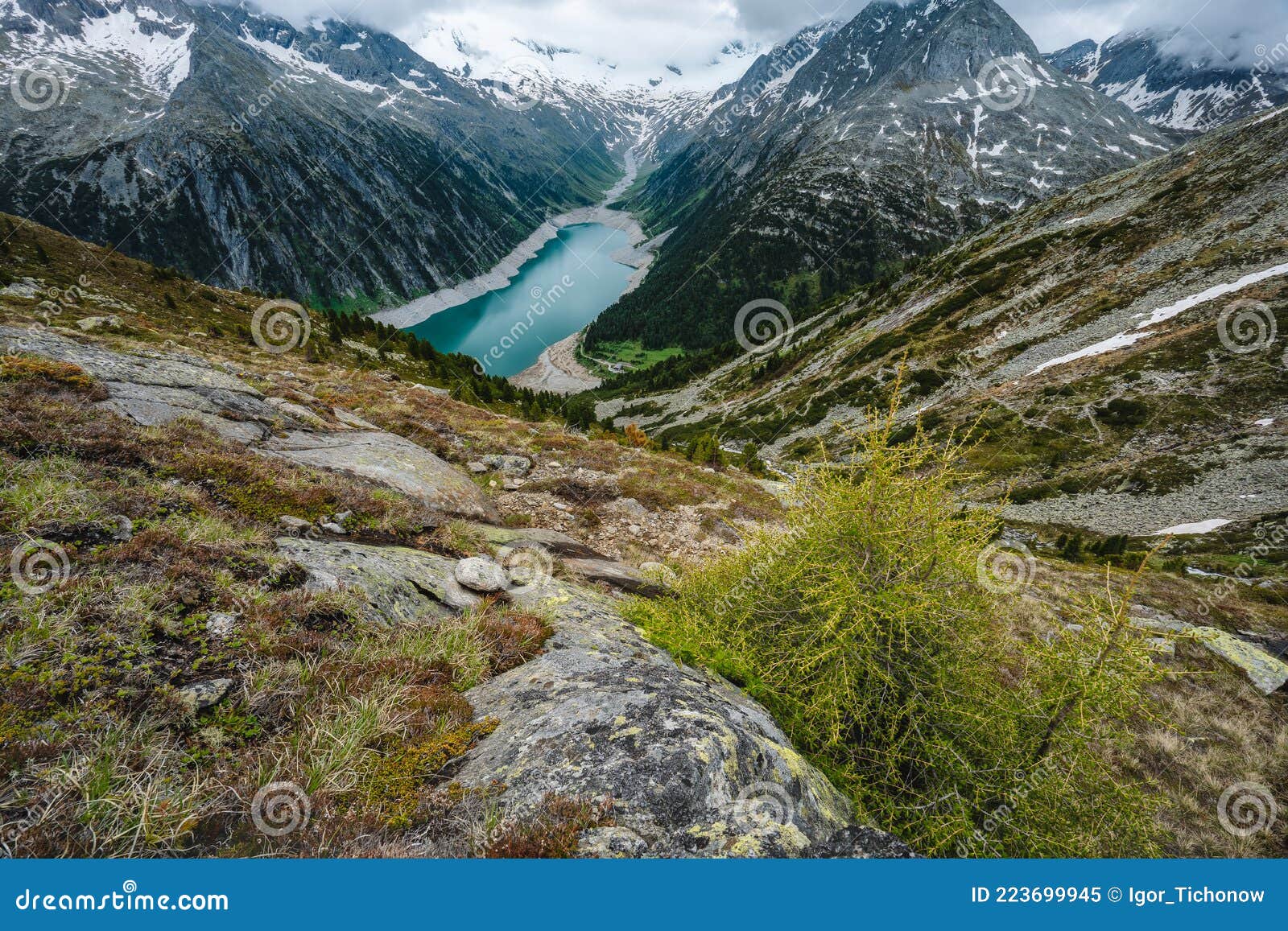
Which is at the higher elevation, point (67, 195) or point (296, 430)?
point (296, 430)

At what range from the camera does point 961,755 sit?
4949 mm

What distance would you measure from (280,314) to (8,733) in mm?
54081

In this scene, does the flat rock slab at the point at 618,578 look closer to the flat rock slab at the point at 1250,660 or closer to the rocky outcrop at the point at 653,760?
the rocky outcrop at the point at 653,760

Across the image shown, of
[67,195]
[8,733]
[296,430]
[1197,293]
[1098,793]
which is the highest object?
[1197,293]

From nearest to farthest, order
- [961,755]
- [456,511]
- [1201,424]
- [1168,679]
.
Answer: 1. [961,755]
2. [456,511]
3. [1168,679]
4. [1201,424]

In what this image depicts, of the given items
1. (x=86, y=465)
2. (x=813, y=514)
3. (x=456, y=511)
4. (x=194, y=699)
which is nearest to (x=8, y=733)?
(x=194, y=699)

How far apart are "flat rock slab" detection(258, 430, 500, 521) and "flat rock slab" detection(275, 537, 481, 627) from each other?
368 centimetres

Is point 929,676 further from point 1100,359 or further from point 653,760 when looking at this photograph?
point 1100,359

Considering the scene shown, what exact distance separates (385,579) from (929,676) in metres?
6.17

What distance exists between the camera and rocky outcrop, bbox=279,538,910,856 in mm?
3377

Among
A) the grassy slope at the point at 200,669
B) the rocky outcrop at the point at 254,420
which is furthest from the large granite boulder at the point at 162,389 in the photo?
the grassy slope at the point at 200,669

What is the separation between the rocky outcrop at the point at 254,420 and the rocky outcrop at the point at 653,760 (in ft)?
18.4

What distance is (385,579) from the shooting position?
19.6 ft

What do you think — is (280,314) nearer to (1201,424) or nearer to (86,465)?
(86,465)
